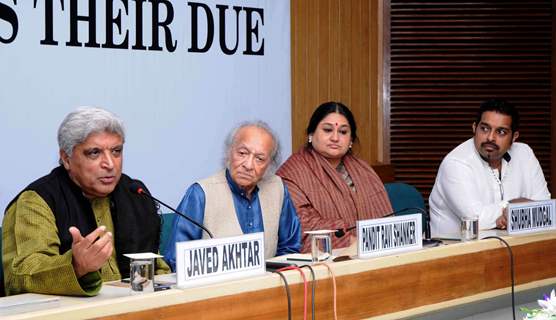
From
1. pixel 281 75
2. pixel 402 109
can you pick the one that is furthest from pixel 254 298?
pixel 402 109

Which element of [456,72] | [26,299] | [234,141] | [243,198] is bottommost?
[26,299]

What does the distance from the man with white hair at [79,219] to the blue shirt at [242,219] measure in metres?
0.22

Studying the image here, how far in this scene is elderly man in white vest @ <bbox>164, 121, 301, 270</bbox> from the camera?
347 cm

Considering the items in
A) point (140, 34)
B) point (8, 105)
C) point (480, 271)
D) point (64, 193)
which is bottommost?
point (480, 271)

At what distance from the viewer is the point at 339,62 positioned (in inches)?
225

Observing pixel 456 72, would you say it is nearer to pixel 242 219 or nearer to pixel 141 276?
pixel 242 219

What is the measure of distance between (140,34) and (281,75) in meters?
1.02

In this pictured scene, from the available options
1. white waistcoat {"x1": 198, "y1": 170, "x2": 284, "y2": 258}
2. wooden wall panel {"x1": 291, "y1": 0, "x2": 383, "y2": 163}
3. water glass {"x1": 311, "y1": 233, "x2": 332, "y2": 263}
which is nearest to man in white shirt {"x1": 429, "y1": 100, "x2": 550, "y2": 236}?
wooden wall panel {"x1": 291, "y1": 0, "x2": 383, "y2": 163}

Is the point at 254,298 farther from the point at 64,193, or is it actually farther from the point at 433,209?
the point at 433,209

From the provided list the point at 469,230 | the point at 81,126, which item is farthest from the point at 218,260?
the point at 469,230

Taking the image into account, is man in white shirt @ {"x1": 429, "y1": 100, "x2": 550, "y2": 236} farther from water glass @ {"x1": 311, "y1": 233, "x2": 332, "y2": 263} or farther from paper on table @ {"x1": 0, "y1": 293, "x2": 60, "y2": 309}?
paper on table @ {"x1": 0, "y1": 293, "x2": 60, "y2": 309}

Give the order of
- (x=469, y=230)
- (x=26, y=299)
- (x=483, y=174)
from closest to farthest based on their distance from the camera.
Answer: (x=26, y=299), (x=469, y=230), (x=483, y=174)

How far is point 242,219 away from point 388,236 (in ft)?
2.30

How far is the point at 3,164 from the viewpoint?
398cm
